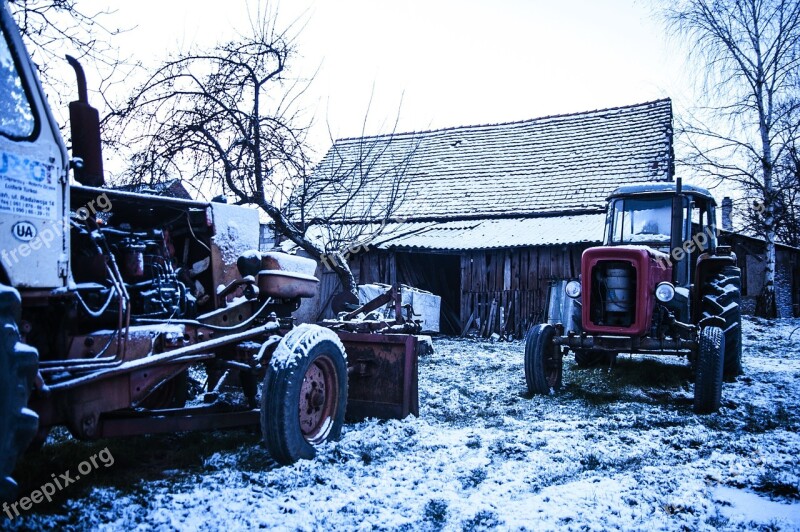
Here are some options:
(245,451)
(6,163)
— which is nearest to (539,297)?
(245,451)

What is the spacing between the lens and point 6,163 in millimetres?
2494

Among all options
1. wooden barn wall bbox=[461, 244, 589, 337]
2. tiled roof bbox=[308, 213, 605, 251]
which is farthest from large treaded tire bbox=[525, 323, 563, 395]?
wooden barn wall bbox=[461, 244, 589, 337]

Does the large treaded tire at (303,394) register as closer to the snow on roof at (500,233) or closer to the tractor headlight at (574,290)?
the tractor headlight at (574,290)

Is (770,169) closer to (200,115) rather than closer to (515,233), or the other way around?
(515,233)

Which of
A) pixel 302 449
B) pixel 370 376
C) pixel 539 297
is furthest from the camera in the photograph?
pixel 539 297

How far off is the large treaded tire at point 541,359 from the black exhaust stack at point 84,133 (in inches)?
189

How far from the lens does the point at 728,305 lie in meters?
6.88

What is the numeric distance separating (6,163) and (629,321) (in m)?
5.87

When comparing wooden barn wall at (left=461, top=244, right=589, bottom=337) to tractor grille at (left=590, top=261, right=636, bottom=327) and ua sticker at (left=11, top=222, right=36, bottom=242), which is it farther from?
ua sticker at (left=11, top=222, right=36, bottom=242)

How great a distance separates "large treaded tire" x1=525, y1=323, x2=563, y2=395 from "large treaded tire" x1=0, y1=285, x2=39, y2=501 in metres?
4.98

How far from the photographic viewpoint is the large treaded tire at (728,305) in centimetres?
685

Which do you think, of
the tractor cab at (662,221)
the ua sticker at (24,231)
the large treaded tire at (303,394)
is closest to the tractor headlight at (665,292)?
the tractor cab at (662,221)

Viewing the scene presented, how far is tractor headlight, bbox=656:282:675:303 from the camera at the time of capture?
20.5 feet

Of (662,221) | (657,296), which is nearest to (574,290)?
(657,296)
